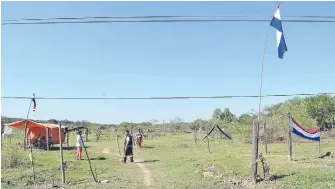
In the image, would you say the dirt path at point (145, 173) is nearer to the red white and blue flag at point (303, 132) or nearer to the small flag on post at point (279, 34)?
the small flag on post at point (279, 34)

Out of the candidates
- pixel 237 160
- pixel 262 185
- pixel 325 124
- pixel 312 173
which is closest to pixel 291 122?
pixel 237 160

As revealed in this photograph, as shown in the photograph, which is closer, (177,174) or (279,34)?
(279,34)

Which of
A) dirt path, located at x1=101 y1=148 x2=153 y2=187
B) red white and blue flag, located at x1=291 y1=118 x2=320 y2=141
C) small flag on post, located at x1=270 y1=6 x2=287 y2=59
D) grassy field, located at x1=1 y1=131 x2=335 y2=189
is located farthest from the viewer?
red white and blue flag, located at x1=291 y1=118 x2=320 y2=141

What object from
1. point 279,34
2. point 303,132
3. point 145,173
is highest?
point 279,34

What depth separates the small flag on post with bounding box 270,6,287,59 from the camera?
14930 mm

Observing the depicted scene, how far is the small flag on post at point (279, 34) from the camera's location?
14.9m

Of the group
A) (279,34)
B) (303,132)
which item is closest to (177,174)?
(279,34)

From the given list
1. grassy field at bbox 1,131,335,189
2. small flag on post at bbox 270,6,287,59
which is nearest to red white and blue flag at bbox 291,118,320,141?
grassy field at bbox 1,131,335,189

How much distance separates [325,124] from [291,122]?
133ft

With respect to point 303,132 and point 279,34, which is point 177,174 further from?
point 303,132

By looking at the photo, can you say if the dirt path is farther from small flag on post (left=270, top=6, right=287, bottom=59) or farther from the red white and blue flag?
the red white and blue flag

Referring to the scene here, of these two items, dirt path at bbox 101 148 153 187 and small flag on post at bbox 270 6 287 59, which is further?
dirt path at bbox 101 148 153 187

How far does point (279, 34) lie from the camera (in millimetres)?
15070

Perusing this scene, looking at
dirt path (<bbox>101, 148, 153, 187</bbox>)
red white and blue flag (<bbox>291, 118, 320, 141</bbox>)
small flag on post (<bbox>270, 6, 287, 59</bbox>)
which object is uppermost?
small flag on post (<bbox>270, 6, 287, 59</bbox>)
